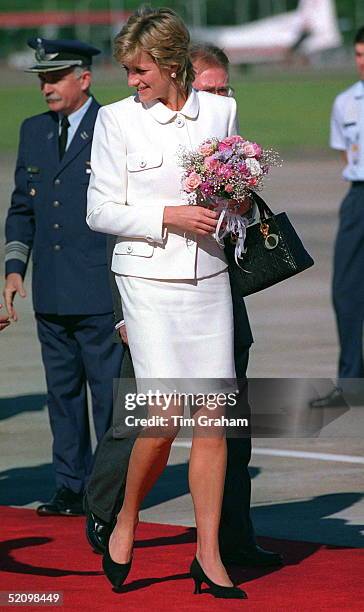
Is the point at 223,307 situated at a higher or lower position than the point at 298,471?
higher

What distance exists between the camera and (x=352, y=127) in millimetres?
9875

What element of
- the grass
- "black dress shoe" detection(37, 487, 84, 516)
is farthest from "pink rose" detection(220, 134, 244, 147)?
the grass

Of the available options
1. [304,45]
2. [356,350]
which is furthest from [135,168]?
[304,45]

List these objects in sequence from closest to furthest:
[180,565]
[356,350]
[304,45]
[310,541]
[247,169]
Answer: [247,169] < [180,565] < [310,541] < [356,350] < [304,45]

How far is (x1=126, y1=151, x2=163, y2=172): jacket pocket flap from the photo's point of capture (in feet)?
18.0

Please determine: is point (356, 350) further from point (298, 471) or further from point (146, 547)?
point (146, 547)

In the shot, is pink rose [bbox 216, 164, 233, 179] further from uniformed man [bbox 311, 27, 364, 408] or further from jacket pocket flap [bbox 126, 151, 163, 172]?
uniformed man [bbox 311, 27, 364, 408]

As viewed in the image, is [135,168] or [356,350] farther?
[356,350]

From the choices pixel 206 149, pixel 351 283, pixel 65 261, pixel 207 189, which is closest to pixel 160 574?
pixel 207 189

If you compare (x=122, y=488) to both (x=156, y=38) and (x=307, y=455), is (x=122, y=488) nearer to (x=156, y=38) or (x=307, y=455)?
(x=156, y=38)

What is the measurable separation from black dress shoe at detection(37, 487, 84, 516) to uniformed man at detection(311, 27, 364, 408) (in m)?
2.87

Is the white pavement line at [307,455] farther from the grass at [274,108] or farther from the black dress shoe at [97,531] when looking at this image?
the grass at [274,108]

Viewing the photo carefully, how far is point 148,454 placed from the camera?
5578 mm

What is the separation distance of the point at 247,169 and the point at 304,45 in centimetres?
10536
